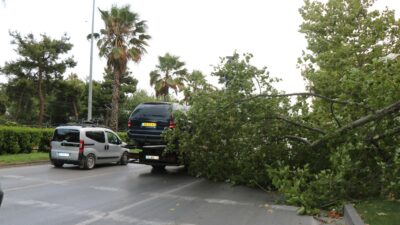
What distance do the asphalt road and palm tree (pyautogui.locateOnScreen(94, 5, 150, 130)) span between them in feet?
52.1

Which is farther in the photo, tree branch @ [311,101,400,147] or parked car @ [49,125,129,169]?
parked car @ [49,125,129,169]

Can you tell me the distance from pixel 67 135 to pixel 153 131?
402 cm

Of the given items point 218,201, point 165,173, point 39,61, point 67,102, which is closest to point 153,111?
point 165,173

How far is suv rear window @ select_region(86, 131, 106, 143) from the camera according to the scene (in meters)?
16.6

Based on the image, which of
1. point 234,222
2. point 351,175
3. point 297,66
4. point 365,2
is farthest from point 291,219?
point 365,2

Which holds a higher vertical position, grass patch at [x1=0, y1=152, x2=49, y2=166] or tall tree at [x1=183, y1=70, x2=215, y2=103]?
tall tree at [x1=183, y1=70, x2=215, y2=103]

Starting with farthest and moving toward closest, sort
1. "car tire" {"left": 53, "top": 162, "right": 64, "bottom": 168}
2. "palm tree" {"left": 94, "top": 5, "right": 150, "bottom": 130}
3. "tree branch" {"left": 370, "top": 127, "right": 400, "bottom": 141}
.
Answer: "palm tree" {"left": 94, "top": 5, "right": 150, "bottom": 130}
"car tire" {"left": 53, "top": 162, "right": 64, "bottom": 168}
"tree branch" {"left": 370, "top": 127, "right": 400, "bottom": 141}

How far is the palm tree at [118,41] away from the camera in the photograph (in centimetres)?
2966

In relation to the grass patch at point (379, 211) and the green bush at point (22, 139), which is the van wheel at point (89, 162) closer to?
the green bush at point (22, 139)

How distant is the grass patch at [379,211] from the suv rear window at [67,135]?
35.8ft

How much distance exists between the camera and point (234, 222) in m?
7.87

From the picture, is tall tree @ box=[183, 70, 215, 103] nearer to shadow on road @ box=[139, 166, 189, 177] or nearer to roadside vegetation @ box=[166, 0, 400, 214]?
roadside vegetation @ box=[166, 0, 400, 214]

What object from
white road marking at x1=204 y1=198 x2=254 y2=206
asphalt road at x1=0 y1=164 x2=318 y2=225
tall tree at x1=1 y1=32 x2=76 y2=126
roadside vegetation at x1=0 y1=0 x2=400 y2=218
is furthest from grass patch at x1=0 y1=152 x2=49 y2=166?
tall tree at x1=1 y1=32 x2=76 y2=126

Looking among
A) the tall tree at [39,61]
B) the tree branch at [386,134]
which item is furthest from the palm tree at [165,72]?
the tree branch at [386,134]
